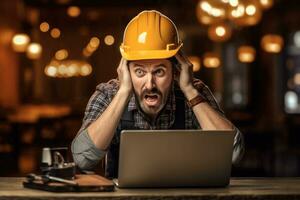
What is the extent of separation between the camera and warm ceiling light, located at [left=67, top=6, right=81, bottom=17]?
14623 mm

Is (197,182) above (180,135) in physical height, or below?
below

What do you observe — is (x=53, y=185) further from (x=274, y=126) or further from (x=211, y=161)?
(x=274, y=126)

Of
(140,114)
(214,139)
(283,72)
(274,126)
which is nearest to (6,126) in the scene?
(274,126)

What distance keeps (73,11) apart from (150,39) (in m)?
12.4

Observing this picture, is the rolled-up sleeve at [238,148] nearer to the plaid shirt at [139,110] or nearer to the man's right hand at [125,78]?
the plaid shirt at [139,110]

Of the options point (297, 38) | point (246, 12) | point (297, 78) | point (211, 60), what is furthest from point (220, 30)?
point (211, 60)

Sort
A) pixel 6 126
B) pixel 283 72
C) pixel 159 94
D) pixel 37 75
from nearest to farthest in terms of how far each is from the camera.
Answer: pixel 159 94 < pixel 6 126 < pixel 283 72 < pixel 37 75

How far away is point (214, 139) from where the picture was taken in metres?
2.27

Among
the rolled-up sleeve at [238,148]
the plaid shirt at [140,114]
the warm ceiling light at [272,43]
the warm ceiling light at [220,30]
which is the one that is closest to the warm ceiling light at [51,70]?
the warm ceiling light at [272,43]

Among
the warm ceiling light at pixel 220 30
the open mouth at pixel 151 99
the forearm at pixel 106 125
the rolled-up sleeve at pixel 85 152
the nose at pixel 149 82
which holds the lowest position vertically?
the rolled-up sleeve at pixel 85 152

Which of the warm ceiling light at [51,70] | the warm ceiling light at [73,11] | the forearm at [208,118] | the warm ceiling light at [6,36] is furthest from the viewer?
the warm ceiling light at [51,70]

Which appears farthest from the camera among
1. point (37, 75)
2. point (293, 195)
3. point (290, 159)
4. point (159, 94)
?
point (37, 75)

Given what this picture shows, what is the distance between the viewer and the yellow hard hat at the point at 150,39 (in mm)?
2822

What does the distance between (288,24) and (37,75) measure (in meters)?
5.33
